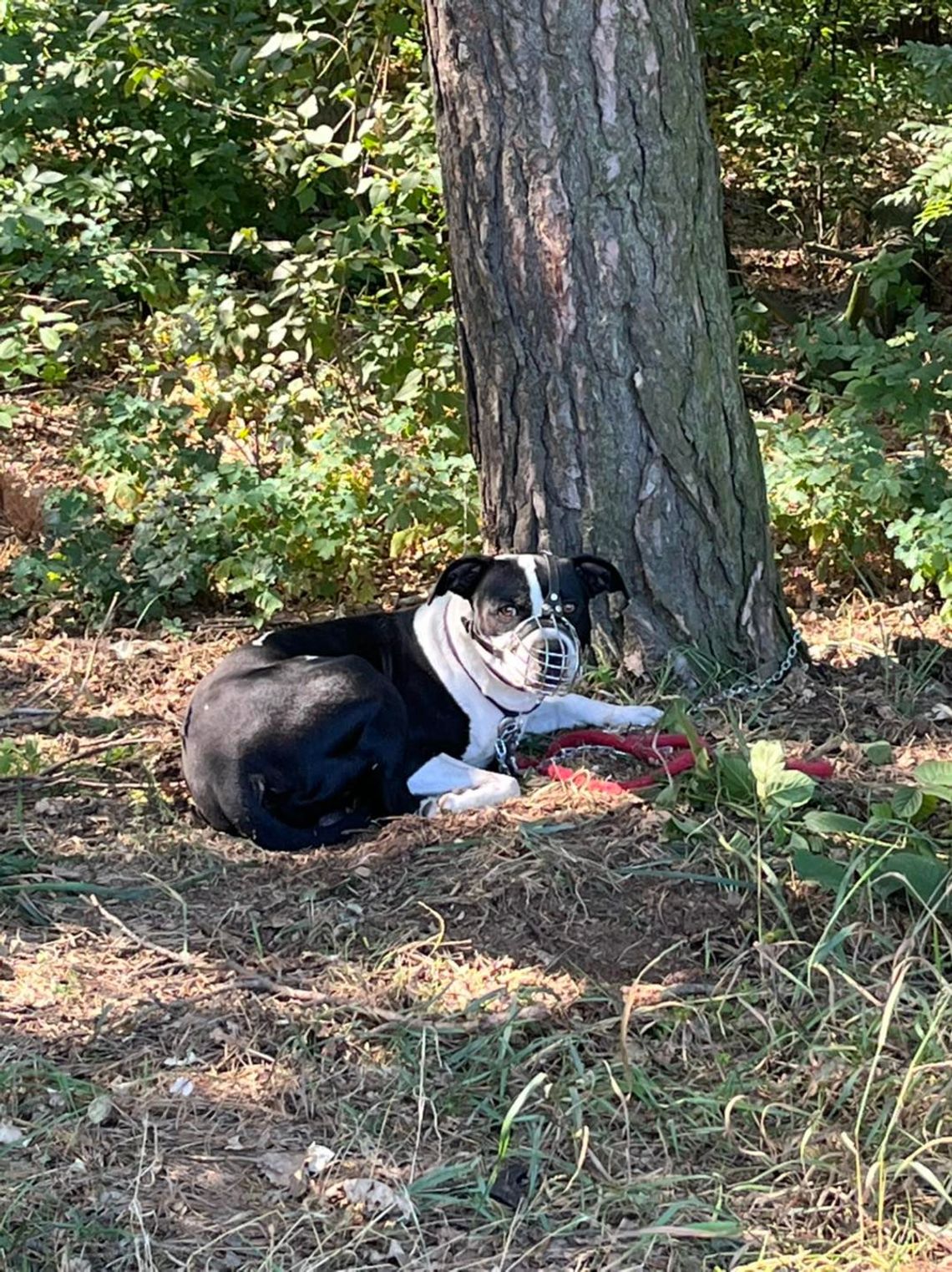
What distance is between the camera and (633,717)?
4.78m

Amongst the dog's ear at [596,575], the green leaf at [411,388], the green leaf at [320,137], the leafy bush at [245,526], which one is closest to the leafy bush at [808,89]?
→ the green leaf at [320,137]

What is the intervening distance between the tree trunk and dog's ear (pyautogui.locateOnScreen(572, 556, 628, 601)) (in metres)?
0.27

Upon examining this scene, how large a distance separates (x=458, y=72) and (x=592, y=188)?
0.56 meters

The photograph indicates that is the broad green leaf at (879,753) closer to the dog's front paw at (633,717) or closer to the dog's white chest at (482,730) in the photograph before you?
the dog's front paw at (633,717)

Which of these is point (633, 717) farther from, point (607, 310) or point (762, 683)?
point (607, 310)

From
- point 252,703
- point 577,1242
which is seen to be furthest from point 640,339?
point 577,1242

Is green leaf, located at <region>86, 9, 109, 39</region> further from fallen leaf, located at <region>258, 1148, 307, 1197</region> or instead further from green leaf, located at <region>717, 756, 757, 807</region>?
fallen leaf, located at <region>258, 1148, 307, 1197</region>

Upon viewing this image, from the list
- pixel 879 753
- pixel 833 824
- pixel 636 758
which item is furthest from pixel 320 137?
pixel 833 824

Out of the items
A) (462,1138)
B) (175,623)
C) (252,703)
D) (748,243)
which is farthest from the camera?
(748,243)

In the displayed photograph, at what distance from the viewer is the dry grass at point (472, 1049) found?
8.82ft

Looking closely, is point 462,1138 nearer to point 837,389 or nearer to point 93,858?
point 93,858

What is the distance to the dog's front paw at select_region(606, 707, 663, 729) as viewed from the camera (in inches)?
188

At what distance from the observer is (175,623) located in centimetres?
585

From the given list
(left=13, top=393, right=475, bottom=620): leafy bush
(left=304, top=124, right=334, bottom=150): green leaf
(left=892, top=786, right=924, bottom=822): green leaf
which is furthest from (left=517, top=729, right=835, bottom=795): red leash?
(left=304, top=124, right=334, bottom=150): green leaf
